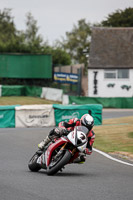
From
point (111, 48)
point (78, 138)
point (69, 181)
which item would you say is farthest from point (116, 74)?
point (69, 181)

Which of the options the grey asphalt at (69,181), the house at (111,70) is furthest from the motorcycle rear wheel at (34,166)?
the house at (111,70)

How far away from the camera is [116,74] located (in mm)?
52281

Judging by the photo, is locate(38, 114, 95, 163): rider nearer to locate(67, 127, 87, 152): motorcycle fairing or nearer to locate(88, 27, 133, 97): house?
locate(67, 127, 87, 152): motorcycle fairing

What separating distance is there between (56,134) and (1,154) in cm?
463

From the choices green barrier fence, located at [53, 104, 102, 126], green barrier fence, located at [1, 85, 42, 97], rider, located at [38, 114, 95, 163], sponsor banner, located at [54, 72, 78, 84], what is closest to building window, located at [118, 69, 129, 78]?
sponsor banner, located at [54, 72, 78, 84]

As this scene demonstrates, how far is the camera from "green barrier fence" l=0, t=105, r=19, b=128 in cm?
2567

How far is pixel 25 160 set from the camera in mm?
12750

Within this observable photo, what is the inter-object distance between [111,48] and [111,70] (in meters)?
2.40

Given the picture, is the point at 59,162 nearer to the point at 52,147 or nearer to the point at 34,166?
the point at 52,147

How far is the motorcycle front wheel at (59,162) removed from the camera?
926 cm

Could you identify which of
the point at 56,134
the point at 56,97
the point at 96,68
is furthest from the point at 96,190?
the point at 96,68

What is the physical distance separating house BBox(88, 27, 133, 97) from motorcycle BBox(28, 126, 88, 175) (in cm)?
4208

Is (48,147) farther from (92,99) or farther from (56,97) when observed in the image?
(56,97)

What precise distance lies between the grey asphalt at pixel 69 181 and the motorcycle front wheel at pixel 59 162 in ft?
0.50
